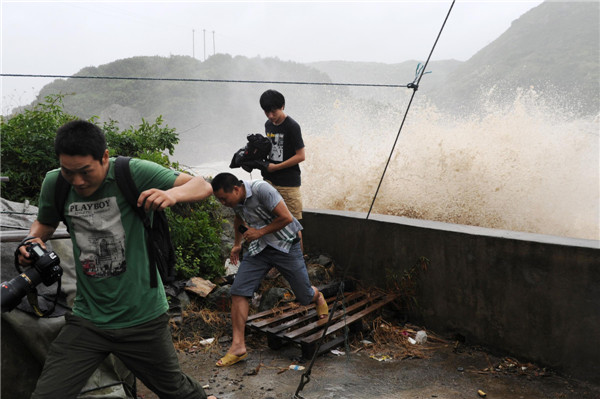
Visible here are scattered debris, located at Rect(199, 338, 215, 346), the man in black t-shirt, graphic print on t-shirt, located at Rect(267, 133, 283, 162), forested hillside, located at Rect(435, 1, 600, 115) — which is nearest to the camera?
scattered debris, located at Rect(199, 338, 215, 346)

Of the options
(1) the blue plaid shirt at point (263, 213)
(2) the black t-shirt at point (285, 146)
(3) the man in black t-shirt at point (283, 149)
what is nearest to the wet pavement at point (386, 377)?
(1) the blue plaid shirt at point (263, 213)

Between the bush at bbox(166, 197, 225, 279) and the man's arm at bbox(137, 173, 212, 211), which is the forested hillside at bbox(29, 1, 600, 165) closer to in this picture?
the bush at bbox(166, 197, 225, 279)

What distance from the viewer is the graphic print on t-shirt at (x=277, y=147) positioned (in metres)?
4.81

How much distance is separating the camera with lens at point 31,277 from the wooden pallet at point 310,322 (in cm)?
232

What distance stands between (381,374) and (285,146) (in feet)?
8.14

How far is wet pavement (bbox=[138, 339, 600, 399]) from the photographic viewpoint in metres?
3.25

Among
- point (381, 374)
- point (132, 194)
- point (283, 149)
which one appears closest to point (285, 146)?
point (283, 149)

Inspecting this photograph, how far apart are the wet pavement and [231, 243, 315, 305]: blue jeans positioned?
2.13 feet

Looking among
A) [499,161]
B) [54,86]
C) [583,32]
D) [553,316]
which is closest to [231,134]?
[54,86]

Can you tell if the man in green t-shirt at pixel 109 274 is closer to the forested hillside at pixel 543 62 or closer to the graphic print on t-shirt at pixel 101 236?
the graphic print on t-shirt at pixel 101 236

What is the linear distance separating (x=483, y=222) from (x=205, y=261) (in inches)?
165

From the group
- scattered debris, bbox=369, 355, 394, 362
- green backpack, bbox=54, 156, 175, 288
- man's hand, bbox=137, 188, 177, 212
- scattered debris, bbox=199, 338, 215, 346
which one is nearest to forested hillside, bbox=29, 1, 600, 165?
scattered debris, bbox=199, 338, 215, 346

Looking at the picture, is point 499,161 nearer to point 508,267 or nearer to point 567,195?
point 567,195

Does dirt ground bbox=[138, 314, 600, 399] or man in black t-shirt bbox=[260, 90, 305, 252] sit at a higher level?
man in black t-shirt bbox=[260, 90, 305, 252]
